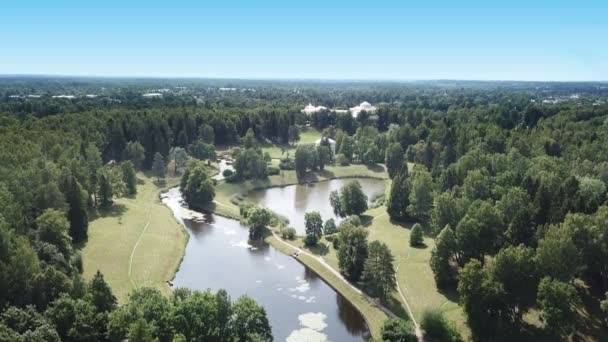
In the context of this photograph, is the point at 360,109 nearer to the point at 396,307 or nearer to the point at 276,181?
the point at 276,181

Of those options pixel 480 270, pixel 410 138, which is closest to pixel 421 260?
pixel 480 270

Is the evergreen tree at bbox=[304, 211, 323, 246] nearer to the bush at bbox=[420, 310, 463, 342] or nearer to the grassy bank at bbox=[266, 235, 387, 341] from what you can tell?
the grassy bank at bbox=[266, 235, 387, 341]

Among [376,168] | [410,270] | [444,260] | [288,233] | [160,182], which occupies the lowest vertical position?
[376,168]

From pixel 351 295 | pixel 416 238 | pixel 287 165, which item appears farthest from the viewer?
pixel 287 165

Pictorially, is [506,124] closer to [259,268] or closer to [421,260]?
[421,260]

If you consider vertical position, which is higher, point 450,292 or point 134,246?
point 450,292

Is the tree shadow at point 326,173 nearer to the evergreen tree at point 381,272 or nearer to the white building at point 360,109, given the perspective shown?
the white building at point 360,109

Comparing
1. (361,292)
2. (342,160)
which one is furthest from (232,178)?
(361,292)
